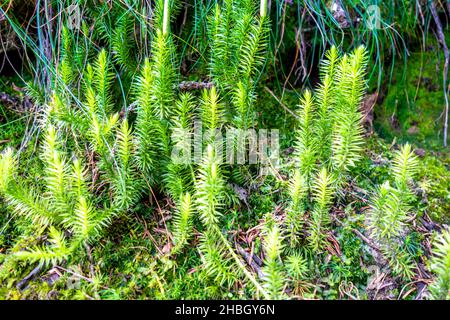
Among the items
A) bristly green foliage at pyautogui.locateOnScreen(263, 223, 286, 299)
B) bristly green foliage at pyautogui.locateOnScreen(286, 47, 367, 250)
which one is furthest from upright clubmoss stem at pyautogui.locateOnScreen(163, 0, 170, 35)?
bristly green foliage at pyautogui.locateOnScreen(263, 223, 286, 299)

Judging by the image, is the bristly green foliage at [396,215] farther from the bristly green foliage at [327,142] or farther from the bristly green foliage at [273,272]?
the bristly green foliage at [273,272]

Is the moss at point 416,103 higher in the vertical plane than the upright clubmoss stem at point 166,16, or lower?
lower

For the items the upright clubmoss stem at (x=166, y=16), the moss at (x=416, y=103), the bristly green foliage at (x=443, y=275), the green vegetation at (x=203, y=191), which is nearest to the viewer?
the bristly green foliage at (x=443, y=275)

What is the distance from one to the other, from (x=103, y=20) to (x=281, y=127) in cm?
106

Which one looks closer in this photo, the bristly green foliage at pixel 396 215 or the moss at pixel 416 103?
the bristly green foliage at pixel 396 215

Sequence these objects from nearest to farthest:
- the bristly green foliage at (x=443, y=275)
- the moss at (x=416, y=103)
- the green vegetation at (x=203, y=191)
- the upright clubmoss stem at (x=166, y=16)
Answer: the bristly green foliage at (x=443, y=275), the green vegetation at (x=203, y=191), the upright clubmoss stem at (x=166, y=16), the moss at (x=416, y=103)

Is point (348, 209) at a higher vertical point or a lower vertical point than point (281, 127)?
lower

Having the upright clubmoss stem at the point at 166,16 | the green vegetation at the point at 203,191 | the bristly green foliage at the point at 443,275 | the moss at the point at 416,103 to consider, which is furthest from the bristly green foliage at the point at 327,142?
the moss at the point at 416,103

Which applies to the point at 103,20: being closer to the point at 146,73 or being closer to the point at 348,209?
the point at 146,73

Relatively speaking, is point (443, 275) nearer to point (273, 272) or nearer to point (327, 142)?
point (273, 272)

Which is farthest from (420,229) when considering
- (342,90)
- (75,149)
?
(75,149)

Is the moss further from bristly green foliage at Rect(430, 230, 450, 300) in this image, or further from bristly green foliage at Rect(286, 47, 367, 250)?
bristly green foliage at Rect(430, 230, 450, 300)

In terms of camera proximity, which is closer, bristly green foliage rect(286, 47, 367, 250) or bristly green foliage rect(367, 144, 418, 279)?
bristly green foliage rect(367, 144, 418, 279)

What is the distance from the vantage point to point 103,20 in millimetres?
1868
